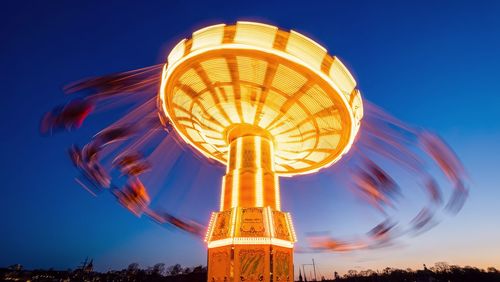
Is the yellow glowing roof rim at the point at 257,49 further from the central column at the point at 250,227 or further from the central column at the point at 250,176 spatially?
the central column at the point at 250,227

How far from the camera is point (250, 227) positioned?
14.1m

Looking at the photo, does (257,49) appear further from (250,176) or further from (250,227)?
(250,227)

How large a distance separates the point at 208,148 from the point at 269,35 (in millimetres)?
A: 9015

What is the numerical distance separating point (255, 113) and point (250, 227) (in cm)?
550

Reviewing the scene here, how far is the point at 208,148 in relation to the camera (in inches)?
801

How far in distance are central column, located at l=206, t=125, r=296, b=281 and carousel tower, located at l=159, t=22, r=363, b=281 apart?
4cm

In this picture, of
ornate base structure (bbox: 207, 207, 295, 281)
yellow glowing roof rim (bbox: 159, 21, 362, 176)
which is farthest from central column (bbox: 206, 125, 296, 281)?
yellow glowing roof rim (bbox: 159, 21, 362, 176)

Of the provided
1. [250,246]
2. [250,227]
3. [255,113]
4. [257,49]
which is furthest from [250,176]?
[257,49]

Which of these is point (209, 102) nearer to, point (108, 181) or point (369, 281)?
point (108, 181)

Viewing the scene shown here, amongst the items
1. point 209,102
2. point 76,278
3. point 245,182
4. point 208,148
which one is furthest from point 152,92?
point 76,278

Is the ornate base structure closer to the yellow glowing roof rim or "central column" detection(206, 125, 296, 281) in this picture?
"central column" detection(206, 125, 296, 281)

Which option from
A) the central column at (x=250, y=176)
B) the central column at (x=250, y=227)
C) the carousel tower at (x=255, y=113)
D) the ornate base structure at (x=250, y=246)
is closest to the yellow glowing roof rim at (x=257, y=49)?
the carousel tower at (x=255, y=113)

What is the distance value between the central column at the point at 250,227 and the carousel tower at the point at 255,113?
0.04 m

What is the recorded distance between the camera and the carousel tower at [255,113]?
1342 centimetres
